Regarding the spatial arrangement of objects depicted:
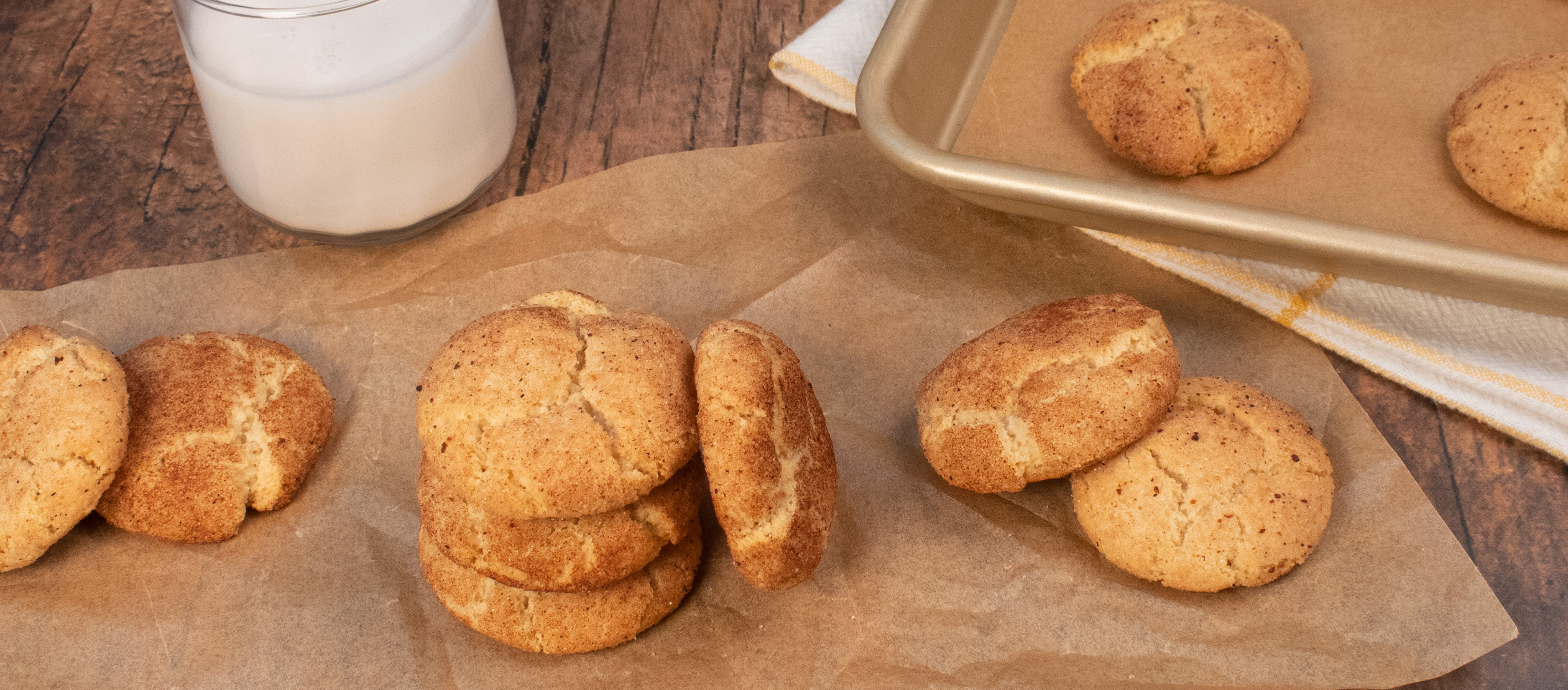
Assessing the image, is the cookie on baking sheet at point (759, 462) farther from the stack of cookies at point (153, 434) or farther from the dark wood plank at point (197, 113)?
the dark wood plank at point (197, 113)

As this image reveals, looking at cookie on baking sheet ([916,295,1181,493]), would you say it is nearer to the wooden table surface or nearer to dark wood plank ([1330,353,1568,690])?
dark wood plank ([1330,353,1568,690])

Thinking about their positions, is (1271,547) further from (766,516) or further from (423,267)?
(423,267)

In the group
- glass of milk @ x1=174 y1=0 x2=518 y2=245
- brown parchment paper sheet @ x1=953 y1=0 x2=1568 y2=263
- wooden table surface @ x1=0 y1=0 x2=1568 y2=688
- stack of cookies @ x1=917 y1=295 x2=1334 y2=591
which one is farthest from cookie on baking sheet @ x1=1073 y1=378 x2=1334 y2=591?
glass of milk @ x1=174 y1=0 x2=518 y2=245

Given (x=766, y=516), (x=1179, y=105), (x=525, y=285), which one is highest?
(x=1179, y=105)

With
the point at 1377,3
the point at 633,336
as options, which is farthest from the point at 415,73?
the point at 1377,3

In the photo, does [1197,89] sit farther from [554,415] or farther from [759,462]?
[554,415]

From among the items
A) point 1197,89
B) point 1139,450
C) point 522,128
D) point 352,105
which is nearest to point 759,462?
point 1139,450
